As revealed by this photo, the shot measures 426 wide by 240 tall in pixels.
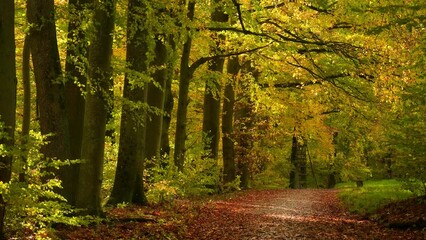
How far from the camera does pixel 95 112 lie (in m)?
9.67

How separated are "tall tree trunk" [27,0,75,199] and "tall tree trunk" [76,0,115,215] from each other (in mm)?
704

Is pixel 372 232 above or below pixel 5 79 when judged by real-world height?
below

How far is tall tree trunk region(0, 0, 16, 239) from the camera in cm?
695

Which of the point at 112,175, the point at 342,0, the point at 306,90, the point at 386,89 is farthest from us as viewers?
the point at 306,90

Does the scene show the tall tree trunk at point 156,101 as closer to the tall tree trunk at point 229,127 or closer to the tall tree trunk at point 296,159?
the tall tree trunk at point 229,127

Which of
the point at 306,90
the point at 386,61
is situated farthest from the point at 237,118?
the point at 386,61

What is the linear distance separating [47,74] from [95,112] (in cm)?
130

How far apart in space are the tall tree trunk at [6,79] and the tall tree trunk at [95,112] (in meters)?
2.49

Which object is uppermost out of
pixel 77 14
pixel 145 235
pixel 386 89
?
pixel 77 14

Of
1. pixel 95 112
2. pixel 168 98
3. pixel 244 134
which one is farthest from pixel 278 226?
pixel 244 134

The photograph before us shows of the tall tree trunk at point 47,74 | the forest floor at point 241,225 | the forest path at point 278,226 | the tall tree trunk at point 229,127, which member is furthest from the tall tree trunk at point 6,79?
the tall tree trunk at point 229,127

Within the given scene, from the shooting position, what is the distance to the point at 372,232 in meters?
11.1

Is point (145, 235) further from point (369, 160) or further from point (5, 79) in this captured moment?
point (369, 160)

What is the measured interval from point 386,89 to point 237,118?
56.4 ft
